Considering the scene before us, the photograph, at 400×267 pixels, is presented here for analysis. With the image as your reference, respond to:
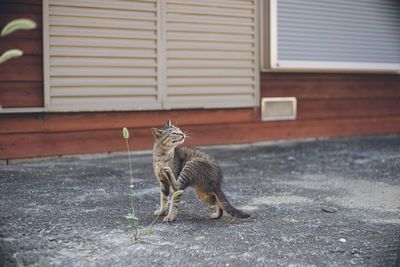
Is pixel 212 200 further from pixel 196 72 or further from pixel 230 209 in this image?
pixel 196 72

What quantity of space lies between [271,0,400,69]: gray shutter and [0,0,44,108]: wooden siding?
10.9 feet

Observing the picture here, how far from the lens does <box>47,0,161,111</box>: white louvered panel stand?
4926 mm

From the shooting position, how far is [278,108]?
21.5 feet

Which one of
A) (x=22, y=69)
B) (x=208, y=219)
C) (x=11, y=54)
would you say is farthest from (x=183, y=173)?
(x=22, y=69)

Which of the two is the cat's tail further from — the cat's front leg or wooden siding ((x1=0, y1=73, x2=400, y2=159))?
wooden siding ((x1=0, y1=73, x2=400, y2=159))

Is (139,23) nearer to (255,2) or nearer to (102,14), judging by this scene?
(102,14)

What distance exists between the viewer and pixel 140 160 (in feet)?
17.2

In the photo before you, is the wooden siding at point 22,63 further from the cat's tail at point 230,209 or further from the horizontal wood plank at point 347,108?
the horizontal wood plank at point 347,108

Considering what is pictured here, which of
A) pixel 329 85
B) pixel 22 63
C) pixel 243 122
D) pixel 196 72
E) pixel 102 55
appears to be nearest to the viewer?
pixel 22 63

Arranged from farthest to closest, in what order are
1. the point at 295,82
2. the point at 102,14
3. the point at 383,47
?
1. the point at 383,47
2. the point at 295,82
3. the point at 102,14

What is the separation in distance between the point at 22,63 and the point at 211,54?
252 cm

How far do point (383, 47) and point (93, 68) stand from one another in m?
4.98

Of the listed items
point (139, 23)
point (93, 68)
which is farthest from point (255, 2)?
point (93, 68)

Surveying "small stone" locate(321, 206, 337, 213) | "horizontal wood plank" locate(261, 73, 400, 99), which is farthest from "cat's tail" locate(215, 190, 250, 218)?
"horizontal wood plank" locate(261, 73, 400, 99)
